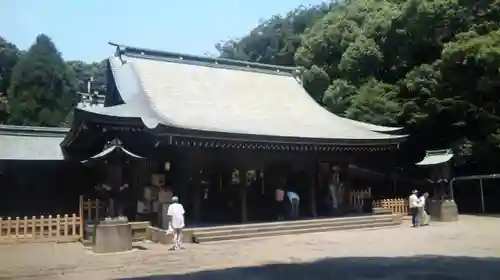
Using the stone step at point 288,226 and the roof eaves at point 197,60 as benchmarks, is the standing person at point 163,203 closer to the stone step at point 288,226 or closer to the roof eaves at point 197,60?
the stone step at point 288,226

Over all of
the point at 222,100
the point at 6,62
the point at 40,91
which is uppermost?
the point at 6,62

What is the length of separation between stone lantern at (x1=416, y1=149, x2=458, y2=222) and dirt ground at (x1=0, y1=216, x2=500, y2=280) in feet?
14.2

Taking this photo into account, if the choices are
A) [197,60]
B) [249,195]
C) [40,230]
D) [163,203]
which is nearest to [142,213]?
[163,203]

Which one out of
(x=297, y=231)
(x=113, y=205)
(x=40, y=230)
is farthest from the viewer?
(x=297, y=231)

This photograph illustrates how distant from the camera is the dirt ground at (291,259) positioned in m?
9.69

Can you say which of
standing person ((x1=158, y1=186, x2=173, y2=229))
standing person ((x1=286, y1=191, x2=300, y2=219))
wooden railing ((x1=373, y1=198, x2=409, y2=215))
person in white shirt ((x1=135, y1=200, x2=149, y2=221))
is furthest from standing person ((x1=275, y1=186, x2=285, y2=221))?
wooden railing ((x1=373, y1=198, x2=409, y2=215))

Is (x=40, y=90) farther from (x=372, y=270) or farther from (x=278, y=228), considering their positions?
(x=372, y=270)

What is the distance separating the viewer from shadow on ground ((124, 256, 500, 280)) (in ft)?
30.0

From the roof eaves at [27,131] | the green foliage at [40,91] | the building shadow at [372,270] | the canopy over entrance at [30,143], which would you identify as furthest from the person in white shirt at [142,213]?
the green foliage at [40,91]

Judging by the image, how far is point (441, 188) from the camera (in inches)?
877

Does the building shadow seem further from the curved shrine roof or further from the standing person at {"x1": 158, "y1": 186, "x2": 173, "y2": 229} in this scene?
the curved shrine roof

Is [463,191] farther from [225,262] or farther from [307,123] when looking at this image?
[225,262]

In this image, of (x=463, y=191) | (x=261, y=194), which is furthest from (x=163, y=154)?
(x=463, y=191)

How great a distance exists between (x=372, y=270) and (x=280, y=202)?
10.2 metres
